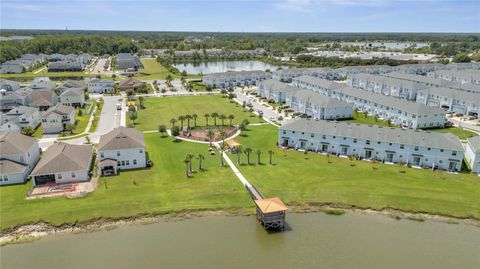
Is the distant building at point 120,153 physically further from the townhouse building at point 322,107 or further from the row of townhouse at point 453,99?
the row of townhouse at point 453,99

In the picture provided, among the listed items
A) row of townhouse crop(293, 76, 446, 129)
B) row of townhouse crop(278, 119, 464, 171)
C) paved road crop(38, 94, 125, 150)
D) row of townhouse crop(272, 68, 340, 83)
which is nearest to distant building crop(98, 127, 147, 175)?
paved road crop(38, 94, 125, 150)

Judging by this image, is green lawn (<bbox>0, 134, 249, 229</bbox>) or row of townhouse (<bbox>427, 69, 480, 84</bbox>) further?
row of townhouse (<bbox>427, 69, 480, 84</bbox>)

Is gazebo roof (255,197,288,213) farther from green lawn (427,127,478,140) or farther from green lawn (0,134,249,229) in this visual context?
green lawn (427,127,478,140)

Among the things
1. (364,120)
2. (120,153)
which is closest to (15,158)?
(120,153)

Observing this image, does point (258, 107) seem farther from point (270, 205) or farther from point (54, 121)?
point (270, 205)

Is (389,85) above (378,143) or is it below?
above
